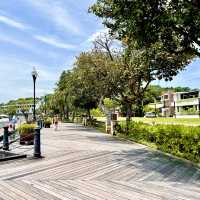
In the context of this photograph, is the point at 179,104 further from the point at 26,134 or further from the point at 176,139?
the point at 176,139

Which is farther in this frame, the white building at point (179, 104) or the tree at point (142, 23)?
the white building at point (179, 104)

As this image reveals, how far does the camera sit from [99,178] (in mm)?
10500

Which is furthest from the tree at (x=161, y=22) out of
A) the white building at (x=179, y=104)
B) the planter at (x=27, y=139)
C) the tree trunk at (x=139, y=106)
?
the white building at (x=179, y=104)

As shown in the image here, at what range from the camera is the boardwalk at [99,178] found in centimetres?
865

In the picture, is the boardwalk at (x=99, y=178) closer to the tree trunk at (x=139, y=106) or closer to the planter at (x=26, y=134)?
the planter at (x=26, y=134)

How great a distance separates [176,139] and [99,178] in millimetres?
7720

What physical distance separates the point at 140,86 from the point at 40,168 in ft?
66.6

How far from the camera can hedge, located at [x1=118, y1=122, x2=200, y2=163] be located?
1537cm

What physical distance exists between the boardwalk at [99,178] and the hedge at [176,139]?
50.5 inches

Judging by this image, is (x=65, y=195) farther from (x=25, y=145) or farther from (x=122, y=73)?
(x=122, y=73)


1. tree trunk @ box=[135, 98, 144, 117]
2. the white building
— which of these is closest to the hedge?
tree trunk @ box=[135, 98, 144, 117]

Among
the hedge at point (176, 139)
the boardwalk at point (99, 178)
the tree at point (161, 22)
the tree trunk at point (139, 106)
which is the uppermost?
the tree at point (161, 22)

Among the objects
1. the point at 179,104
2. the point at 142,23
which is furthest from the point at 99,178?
the point at 179,104

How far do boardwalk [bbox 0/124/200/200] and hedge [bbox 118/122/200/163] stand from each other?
4.21 feet
